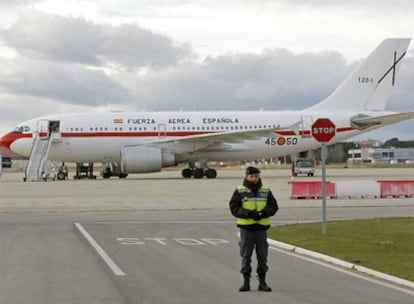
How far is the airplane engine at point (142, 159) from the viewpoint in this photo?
156 feet

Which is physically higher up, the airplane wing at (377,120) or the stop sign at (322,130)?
the airplane wing at (377,120)

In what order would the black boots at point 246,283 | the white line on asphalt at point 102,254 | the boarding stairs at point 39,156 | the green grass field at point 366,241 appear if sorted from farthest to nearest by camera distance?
the boarding stairs at point 39,156
the green grass field at point 366,241
the white line on asphalt at point 102,254
the black boots at point 246,283

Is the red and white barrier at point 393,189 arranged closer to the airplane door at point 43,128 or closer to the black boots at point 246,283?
the black boots at point 246,283

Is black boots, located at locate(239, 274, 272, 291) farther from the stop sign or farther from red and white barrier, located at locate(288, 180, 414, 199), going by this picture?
red and white barrier, located at locate(288, 180, 414, 199)

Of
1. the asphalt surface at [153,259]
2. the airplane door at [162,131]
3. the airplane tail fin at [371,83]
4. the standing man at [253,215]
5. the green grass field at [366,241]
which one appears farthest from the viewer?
the airplane tail fin at [371,83]

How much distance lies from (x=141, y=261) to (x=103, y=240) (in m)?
3.80

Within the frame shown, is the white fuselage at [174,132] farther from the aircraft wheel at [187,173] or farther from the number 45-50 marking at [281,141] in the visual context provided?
the aircraft wheel at [187,173]

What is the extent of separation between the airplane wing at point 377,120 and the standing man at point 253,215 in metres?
40.2

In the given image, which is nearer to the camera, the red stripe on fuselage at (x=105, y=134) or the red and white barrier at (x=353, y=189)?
the red and white barrier at (x=353, y=189)

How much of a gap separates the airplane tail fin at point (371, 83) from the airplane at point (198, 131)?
0.07m

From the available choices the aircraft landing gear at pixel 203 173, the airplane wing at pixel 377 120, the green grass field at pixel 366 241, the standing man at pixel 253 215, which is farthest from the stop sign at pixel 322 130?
the aircraft landing gear at pixel 203 173

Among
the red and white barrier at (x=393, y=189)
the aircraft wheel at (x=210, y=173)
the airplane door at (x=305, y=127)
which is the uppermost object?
the airplane door at (x=305, y=127)

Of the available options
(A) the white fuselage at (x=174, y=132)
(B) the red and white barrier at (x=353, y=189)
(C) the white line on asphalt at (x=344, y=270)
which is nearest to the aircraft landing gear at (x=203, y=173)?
(A) the white fuselage at (x=174, y=132)

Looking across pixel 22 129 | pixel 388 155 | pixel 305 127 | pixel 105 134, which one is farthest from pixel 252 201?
pixel 388 155
